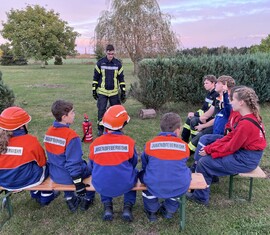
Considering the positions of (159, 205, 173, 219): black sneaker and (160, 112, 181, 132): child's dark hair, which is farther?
(159, 205, 173, 219): black sneaker

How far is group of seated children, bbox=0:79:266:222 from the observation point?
2.99 m

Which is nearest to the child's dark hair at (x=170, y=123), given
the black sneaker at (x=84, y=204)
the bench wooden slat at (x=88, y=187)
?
the bench wooden slat at (x=88, y=187)

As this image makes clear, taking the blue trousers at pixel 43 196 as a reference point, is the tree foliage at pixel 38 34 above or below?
above

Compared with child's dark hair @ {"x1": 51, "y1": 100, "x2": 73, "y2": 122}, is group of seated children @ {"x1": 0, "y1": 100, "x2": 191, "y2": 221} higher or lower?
lower

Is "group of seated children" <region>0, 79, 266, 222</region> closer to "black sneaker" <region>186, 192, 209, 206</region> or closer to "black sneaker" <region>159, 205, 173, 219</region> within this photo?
"black sneaker" <region>159, 205, 173, 219</region>

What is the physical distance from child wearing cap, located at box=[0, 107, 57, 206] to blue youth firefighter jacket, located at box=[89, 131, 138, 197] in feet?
2.36

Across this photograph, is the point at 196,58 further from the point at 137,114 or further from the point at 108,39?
the point at 108,39

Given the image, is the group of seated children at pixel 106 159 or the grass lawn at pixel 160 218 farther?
the grass lawn at pixel 160 218

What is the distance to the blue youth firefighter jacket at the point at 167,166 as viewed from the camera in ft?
9.74

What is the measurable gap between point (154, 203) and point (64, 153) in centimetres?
121

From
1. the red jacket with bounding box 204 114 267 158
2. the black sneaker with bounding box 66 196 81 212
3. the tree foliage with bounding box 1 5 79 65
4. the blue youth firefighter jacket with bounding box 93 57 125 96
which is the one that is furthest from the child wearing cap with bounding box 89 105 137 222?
the tree foliage with bounding box 1 5 79 65

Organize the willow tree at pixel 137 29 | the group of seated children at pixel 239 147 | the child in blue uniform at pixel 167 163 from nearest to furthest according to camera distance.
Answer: the child in blue uniform at pixel 167 163 → the group of seated children at pixel 239 147 → the willow tree at pixel 137 29

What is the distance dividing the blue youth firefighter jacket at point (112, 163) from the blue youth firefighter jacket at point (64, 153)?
A: 0.24 meters

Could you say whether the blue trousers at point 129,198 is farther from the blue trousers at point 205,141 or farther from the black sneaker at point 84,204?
the blue trousers at point 205,141
